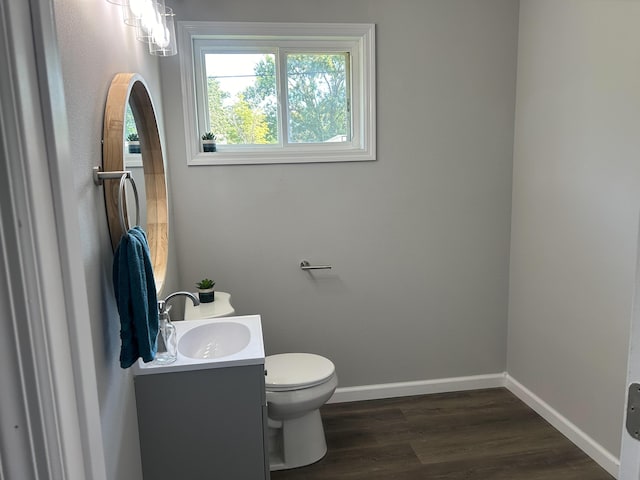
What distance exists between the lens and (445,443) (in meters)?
2.37

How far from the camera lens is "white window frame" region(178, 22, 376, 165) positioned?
2455 mm

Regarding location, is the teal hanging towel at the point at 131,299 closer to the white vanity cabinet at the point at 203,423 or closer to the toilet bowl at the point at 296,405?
the white vanity cabinet at the point at 203,423

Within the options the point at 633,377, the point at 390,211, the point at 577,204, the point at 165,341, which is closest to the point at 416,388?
the point at 390,211

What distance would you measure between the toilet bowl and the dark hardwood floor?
0.08 m

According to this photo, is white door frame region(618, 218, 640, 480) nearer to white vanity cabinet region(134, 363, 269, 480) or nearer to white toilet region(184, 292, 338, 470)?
white vanity cabinet region(134, 363, 269, 480)

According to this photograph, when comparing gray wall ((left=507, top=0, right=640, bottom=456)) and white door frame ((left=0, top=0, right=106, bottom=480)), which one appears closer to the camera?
white door frame ((left=0, top=0, right=106, bottom=480))

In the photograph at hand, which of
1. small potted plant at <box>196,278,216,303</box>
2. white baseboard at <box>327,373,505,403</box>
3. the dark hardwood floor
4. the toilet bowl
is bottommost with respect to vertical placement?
the dark hardwood floor

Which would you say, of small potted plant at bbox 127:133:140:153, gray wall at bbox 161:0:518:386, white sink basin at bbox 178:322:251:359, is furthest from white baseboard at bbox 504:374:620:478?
small potted plant at bbox 127:133:140:153

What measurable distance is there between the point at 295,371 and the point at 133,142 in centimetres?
126

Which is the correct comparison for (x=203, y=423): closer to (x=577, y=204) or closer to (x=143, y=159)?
(x=143, y=159)

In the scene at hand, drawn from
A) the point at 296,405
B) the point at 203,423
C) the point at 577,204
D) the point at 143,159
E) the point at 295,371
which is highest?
the point at 143,159

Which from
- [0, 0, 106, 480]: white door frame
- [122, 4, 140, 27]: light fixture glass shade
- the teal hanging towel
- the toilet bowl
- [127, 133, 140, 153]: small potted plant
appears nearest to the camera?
[0, 0, 106, 480]: white door frame

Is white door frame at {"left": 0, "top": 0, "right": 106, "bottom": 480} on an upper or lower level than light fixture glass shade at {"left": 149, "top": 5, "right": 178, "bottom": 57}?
lower

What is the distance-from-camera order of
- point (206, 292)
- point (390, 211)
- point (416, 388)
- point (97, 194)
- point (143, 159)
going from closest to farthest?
point (97, 194)
point (143, 159)
point (206, 292)
point (390, 211)
point (416, 388)
